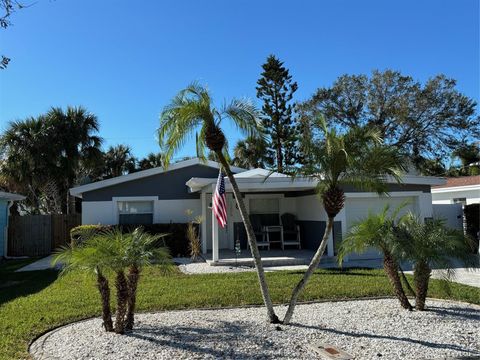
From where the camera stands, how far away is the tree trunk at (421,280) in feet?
23.0

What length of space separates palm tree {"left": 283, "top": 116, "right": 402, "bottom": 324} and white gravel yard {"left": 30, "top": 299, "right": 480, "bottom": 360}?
0.70 m

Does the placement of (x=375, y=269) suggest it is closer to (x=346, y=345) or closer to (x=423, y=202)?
(x=423, y=202)

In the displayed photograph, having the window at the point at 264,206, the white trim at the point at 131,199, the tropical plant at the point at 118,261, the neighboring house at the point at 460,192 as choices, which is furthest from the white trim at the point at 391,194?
the tropical plant at the point at 118,261

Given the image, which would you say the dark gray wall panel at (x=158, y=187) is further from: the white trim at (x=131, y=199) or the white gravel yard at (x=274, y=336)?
the white gravel yard at (x=274, y=336)

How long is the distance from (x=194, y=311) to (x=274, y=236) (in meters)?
10.3

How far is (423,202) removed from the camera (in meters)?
15.3

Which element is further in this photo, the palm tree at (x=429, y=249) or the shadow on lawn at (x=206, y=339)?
the palm tree at (x=429, y=249)

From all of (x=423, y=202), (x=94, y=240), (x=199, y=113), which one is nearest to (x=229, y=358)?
(x=94, y=240)

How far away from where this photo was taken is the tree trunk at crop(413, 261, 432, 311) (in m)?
7.01

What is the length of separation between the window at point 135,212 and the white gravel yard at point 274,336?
10602 mm

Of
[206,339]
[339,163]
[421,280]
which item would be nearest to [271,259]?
[421,280]

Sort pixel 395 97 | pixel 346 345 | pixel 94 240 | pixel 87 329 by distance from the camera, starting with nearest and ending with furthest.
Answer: pixel 346 345
pixel 94 240
pixel 87 329
pixel 395 97

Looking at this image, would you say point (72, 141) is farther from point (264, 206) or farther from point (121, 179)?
point (264, 206)

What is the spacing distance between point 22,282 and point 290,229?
31.5 ft
